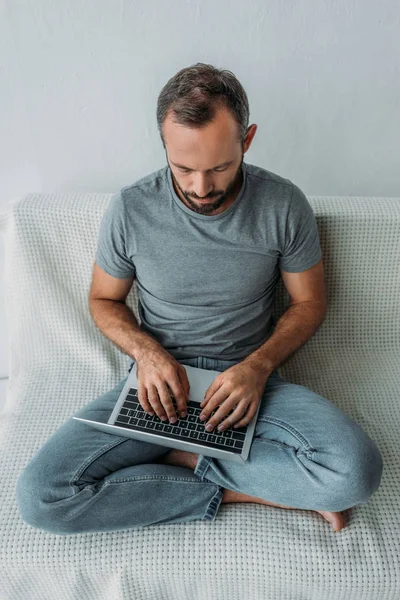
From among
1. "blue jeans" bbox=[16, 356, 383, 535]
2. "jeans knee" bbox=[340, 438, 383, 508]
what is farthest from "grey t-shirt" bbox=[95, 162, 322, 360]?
"jeans knee" bbox=[340, 438, 383, 508]

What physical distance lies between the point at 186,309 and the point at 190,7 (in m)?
0.71

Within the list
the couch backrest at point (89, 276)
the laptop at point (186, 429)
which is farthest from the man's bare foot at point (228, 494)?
the couch backrest at point (89, 276)

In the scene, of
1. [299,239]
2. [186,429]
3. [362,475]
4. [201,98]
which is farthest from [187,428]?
[201,98]

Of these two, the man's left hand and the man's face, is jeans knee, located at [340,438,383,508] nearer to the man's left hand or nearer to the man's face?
the man's left hand

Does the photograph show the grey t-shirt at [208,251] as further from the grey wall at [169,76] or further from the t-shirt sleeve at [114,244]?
the grey wall at [169,76]

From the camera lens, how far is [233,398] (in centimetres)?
115

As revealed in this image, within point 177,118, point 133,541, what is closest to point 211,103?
point 177,118

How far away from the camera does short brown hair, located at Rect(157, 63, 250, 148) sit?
1.03m

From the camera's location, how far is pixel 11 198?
157 centimetres

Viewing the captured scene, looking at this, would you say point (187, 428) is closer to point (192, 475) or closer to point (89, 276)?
point (192, 475)

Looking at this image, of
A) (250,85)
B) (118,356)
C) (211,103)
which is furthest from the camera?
(118,356)

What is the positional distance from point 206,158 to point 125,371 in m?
0.69

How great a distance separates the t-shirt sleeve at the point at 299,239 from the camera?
1250mm

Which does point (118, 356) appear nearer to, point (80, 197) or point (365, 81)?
point (80, 197)
